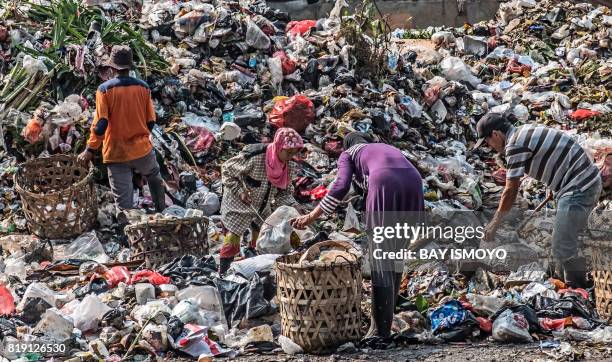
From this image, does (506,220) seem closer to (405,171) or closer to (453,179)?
(453,179)

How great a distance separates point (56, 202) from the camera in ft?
26.9

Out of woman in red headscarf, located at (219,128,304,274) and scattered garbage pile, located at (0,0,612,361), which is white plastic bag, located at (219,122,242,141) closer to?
scattered garbage pile, located at (0,0,612,361)

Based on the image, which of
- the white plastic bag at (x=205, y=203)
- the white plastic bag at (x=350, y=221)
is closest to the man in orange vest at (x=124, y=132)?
the white plastic bag at (x=205, y=203)

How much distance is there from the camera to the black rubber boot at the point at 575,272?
6727 millimetres

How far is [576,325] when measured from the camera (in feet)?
20.5

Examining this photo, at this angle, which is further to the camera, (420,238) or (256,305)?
(420,238)

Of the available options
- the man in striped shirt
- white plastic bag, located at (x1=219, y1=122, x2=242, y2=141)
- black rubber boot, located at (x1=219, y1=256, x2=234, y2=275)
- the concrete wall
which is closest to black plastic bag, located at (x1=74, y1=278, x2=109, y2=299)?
black rubber boot, located at (x1=219, y1=256, x2=234, y2=275)

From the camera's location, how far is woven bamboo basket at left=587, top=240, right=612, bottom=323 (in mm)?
6211

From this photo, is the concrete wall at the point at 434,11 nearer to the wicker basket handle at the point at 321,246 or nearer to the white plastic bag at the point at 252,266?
the white plastic bag at the point at 252,266

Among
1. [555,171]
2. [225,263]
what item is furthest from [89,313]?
[555,171]

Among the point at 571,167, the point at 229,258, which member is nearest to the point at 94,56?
the point at 229,258

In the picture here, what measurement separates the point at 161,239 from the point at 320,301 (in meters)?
2.09

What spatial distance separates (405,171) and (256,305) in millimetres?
1264

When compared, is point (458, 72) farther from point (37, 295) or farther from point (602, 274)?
point (37, 295)
